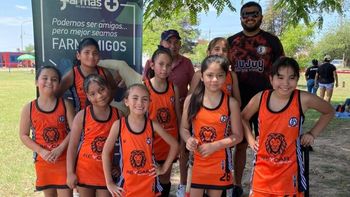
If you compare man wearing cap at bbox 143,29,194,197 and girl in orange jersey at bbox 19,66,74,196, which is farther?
man wearing cap at bbox 143,29,194,197

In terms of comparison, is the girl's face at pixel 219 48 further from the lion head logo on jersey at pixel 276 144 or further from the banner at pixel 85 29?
the lion head logo on jersey at pixel 276 144

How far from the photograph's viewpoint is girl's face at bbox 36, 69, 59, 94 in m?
3.65

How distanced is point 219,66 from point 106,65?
1472 mm

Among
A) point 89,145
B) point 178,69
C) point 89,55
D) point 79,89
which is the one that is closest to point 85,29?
point 89,55

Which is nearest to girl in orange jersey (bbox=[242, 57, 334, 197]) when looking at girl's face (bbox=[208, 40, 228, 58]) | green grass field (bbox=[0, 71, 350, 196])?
girl's face (bbox=[208, 40, 228, 58])

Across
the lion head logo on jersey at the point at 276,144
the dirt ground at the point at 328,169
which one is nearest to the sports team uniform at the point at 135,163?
the lion head logo on jersey at the point at 276,144

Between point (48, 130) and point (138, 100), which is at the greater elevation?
point (138, 100)

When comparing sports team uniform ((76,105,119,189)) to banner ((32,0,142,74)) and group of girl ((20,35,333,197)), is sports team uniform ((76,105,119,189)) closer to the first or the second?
group of girl ((20,35,333,197))

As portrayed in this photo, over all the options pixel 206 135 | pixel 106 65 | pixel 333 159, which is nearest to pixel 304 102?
pixel 206 135

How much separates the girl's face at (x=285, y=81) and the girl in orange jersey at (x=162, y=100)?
3.64 feet

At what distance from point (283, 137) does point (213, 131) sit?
60 centimetres

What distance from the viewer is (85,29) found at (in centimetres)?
425

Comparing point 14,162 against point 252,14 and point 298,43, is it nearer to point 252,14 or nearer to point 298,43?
point 252,14

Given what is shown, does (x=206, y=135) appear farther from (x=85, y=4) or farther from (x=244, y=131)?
(x=85, y=4)
